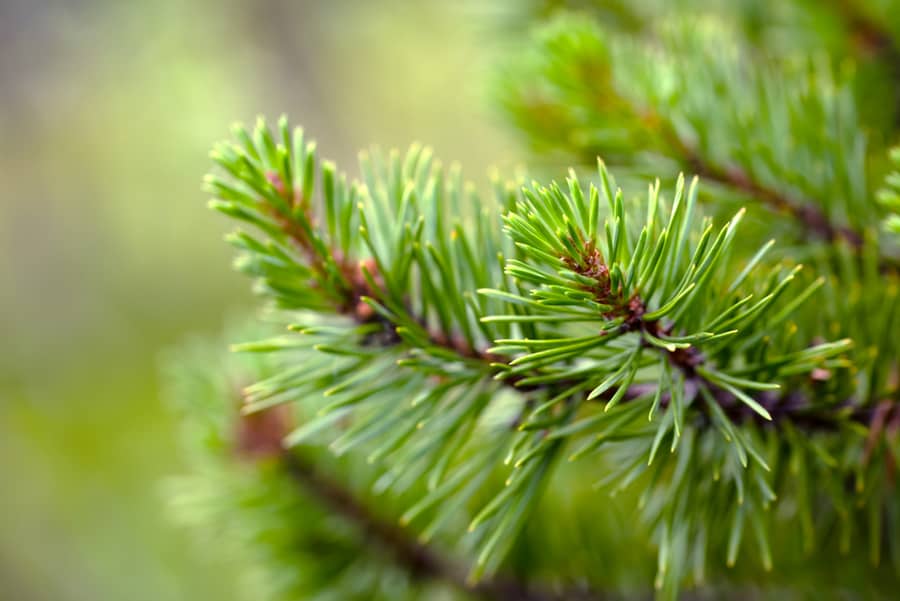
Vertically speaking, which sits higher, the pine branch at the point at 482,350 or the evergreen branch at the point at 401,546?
the pine branch at the point at 482,350

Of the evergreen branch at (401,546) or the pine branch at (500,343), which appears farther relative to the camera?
the evergreen branch at (401,546)

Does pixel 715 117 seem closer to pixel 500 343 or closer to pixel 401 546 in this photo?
pixel 500 343

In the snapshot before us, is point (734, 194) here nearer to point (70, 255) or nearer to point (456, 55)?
point (70, 255)

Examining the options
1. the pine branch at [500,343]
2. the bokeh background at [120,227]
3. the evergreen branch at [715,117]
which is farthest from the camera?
the bokeh background at [120,227]

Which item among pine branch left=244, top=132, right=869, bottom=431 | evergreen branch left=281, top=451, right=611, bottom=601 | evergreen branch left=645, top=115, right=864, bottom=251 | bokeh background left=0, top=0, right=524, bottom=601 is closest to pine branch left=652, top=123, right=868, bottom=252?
evergreen branch left=645, top=115, right=864, bottom=251

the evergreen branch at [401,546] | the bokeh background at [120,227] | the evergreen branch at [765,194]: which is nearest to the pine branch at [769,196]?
the evergreen branch at [765,194]

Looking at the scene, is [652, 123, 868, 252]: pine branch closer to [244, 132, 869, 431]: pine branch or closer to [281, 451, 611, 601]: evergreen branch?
[244, 132, 869, 431]: pine branch

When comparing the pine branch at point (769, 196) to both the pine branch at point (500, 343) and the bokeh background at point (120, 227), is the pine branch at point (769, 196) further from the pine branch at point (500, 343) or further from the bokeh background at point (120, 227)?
the bokeh background at point (120, 227)
